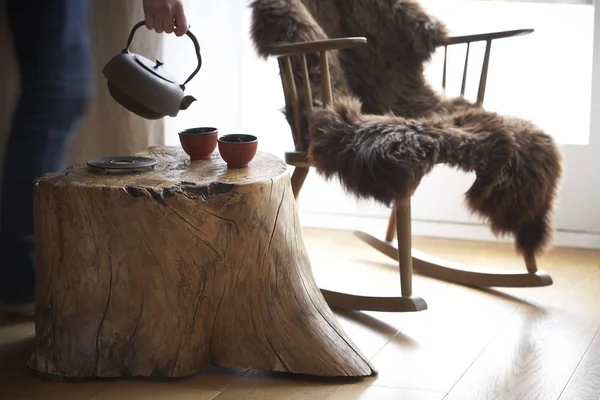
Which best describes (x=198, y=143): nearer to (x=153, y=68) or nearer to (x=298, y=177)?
(x=153, y=68)

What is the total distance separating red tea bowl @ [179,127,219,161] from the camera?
1996 mm

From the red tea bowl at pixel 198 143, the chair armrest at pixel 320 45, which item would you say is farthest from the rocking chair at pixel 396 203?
the red tea bowl at pixel 198 143

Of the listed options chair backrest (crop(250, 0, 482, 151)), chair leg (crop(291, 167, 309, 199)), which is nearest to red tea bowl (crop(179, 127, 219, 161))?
chair leg (crop(291, 167, 309, 199))

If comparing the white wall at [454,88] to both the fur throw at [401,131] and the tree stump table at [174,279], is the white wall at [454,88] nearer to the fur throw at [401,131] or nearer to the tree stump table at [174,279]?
the fur throw at [401,131]

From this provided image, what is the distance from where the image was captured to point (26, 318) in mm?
2232

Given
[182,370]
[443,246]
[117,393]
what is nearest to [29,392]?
[117,393]

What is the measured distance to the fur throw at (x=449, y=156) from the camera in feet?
6.77

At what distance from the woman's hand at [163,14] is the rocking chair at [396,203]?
32 cm

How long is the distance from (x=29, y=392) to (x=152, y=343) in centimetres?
27

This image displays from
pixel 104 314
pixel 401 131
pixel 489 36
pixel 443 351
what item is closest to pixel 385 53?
pixel 489 36

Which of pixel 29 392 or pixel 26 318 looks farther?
pixel 26 318

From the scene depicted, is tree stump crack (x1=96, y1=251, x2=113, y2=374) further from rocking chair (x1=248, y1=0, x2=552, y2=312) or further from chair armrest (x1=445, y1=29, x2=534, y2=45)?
chair armrest (x1=445, y1=29, x2=534, y2=45)

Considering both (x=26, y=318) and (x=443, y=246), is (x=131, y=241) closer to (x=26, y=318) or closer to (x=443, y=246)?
(x=26, y=318)

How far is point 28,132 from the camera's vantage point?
2221 mm
